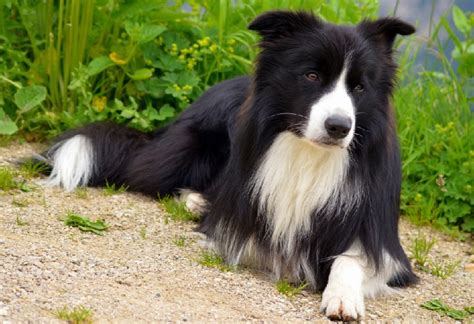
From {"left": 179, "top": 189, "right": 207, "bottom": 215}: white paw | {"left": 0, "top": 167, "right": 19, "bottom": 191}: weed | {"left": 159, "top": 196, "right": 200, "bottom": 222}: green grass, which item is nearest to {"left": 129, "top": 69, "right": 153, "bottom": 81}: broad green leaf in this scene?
{"left": 179, "top": 189, "right": 207, "bottom": 215}: white paw

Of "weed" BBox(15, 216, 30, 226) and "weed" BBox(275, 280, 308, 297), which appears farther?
"weed" BBox(15, 216, 30, 226)

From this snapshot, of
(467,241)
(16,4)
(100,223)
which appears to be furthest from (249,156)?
(16,4)

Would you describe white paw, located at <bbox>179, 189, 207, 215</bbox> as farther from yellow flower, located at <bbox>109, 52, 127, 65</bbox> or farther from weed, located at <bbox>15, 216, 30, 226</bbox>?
yellow flower, located at <bbox>109, 52, 127, 65</bbox>

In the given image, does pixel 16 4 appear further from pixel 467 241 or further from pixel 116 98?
pixel 467 241

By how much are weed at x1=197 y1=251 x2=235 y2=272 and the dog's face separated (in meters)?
0.82

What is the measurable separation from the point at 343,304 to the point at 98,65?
3.17 metres

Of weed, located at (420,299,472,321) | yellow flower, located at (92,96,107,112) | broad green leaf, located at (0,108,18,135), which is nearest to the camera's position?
weed, located at (420,299,472,321)

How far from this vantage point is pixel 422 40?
23.6ft

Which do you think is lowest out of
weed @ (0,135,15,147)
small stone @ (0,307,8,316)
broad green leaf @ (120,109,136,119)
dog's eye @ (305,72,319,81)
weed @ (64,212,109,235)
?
weed @ (0,135,15,147)

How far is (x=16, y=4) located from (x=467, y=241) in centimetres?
375

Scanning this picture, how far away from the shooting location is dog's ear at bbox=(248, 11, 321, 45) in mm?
4242

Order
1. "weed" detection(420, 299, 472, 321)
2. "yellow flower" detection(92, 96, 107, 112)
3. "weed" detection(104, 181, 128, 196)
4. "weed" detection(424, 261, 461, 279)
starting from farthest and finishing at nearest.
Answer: "yellow flower" detection(92, 96, 107, 112) < "weed" detection(104, 181, 128, 196) < "weed" detection(424, 261, 461, 279) < "weed" detection(420, 299, 472, 321)

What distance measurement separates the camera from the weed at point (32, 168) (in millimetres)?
5707

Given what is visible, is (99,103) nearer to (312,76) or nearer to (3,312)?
(312,76)
